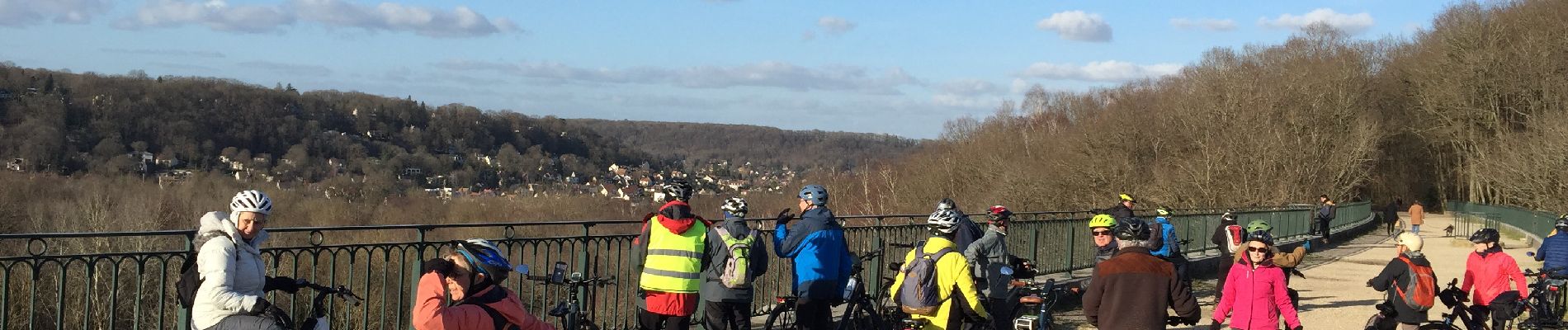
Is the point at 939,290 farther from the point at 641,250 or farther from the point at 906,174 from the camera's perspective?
the point at 906,174

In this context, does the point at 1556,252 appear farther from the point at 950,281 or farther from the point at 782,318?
the point at 950,281

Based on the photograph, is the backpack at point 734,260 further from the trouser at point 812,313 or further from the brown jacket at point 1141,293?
the brown jacket at point 1141,293

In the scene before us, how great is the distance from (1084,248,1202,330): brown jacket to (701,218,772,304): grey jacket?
7.66 feet

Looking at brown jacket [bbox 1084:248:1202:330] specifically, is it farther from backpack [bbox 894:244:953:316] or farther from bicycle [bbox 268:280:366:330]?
bicycle [bbox 268:280:366:330]

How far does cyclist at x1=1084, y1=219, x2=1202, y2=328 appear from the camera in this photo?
22.8ft

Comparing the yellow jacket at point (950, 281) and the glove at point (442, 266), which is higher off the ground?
the glove at point (442, 266)

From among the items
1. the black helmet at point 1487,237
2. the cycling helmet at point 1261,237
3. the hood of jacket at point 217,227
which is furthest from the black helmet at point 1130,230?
the black helmet at point 1487,237

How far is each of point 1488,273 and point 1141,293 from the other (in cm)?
605

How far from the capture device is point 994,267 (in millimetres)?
9711

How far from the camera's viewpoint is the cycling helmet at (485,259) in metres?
4.76

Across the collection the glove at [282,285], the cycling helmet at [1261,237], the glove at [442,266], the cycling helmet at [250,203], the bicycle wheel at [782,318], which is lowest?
the bicycle wheel at [782,318]

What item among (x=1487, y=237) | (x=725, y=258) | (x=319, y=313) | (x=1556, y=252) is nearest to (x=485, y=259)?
(x=319, y=313)

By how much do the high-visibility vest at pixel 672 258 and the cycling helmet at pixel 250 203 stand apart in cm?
274

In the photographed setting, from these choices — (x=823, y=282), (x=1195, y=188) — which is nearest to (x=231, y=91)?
(x=1195, y=188)
